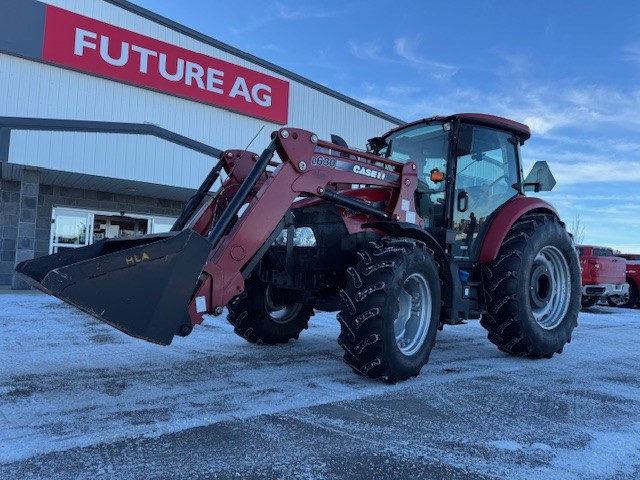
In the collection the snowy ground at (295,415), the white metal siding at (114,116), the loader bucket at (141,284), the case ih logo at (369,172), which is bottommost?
the snowy ground at (295,415)

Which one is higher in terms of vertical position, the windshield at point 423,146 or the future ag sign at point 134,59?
the future ag sign at point 134,59

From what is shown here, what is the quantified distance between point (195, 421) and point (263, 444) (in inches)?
23.0

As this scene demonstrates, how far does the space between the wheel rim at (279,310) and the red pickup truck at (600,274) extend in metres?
9.55

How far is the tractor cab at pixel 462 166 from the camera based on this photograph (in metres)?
5.60

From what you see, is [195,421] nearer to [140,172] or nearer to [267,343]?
[267,343]

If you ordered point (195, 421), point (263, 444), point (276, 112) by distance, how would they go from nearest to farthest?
point (263, 444) → point (195, 421) → point (276, 112)

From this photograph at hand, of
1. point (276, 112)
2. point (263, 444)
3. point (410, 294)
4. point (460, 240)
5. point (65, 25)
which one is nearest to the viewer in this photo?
point (263, 444)

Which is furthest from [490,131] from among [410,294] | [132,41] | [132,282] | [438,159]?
[132,41]

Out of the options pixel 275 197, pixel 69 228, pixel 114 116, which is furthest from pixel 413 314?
pixel 69 228

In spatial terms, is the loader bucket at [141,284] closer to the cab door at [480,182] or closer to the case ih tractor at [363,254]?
the case ih tractor at [363,254]

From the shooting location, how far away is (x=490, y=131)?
6.00 metres

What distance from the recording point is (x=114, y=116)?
1262 cm

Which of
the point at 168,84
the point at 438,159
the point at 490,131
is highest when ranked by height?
the point at 168,84

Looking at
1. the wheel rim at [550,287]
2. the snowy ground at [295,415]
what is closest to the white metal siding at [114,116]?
the snowy ground at [295,415]
